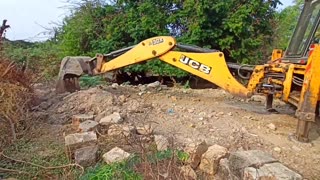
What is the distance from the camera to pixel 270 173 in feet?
9.73

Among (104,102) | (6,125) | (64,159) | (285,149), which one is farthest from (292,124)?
(6,125)

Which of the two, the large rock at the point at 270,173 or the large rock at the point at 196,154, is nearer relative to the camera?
the large rock at the point at 270,173

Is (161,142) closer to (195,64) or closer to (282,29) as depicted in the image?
(195,64)

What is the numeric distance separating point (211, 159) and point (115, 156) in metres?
0.90

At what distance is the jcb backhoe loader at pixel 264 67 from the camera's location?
4137 mm

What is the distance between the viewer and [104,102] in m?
5.34

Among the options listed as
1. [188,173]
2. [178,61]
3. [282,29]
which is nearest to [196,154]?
Result: [188,173]

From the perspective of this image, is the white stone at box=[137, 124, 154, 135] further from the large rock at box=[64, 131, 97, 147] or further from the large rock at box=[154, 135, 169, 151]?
the large rock at box=[64, 131, 97, 147]

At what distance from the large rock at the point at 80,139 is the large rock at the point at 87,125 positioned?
0.25 metres

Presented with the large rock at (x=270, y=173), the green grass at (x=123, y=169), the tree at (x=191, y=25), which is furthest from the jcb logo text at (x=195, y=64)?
the tree at (x=191, y=25)

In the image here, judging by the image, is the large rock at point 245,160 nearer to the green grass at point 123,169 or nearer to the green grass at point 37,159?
the green grass at point 123,169

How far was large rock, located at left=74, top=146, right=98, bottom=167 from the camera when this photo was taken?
3.59 meters

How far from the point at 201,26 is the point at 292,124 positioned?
5606mm

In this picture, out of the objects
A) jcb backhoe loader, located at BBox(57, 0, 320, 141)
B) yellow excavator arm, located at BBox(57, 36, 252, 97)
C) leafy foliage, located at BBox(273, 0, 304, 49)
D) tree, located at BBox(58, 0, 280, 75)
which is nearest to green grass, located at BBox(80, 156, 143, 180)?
jcb backhoe loader, located at BBox(57, 0, 320, 141)
